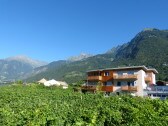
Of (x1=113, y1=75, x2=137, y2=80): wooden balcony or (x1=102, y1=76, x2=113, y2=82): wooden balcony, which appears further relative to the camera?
(x1=102, y1=76, x2=113, y2=82): wooden balcony

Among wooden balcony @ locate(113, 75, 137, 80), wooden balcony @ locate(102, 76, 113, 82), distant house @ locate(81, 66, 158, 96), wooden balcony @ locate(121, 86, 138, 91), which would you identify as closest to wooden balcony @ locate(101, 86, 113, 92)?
distant house @ locate(81, 66, 158, 96)

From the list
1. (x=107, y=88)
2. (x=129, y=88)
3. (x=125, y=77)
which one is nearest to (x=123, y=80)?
(x=125, y=77)

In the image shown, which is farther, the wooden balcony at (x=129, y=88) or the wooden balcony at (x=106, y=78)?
the wooden balcony at (x=106, y=78)

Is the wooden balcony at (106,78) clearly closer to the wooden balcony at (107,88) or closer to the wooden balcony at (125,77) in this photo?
the wooden balcony at (107,88)

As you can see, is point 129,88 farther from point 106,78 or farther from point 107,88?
point 106,78

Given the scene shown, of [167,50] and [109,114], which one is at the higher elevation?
[167,50]

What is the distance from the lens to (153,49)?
170 meters

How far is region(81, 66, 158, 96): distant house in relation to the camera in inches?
2709

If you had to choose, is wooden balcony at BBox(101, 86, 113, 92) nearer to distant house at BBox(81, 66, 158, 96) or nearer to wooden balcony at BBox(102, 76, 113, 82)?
distant house at BBox(81, 66, 158, 96)

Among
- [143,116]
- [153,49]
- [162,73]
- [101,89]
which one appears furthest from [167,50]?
[143,116]

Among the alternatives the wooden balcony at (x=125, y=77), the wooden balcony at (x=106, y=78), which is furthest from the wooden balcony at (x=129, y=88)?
the wooden balcony at (x=106, y=78)

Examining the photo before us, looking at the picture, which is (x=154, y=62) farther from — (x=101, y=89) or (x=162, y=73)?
(x=101, y=89)

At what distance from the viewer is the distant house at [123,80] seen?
226ft

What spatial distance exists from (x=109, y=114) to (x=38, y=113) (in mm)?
4999
